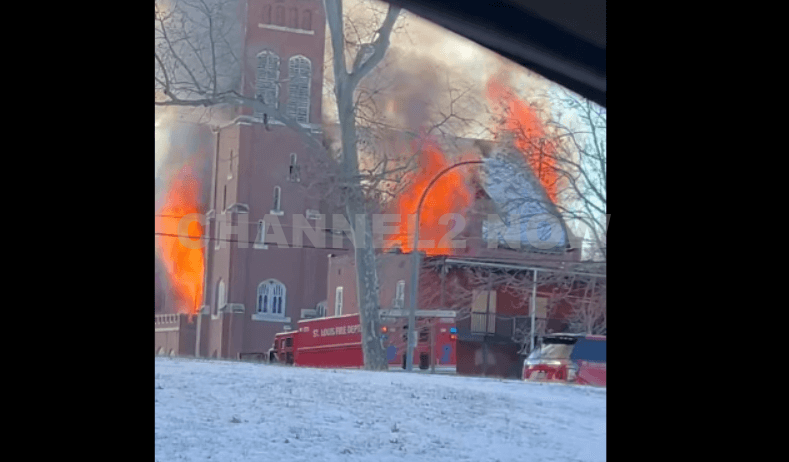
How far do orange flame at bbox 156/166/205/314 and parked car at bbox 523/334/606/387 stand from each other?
1362 millimetres

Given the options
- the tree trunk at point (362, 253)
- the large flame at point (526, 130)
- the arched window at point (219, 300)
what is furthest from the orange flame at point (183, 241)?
the large flame at point (526, 130)

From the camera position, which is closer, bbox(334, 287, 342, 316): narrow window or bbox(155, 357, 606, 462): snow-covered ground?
bbox(155, 357, 606, 462): snow-covered ground

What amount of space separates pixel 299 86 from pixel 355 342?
1.08 m

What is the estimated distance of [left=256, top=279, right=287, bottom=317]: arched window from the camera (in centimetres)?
343

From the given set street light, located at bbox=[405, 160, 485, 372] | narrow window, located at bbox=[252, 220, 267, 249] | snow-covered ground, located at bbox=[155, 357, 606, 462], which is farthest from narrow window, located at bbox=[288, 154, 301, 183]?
snow-covered ground, located at bbox=[155, 357, 606, 462]

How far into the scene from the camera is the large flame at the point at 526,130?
3615 millimetres

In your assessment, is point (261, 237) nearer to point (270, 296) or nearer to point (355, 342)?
point (270, 296)

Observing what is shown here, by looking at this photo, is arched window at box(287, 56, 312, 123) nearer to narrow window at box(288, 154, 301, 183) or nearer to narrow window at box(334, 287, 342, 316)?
narrow window at box(288, 154, 301, 183)
